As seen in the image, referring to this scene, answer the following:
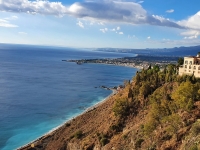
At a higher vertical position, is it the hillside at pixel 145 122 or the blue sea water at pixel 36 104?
the hillside at pixel 145 122

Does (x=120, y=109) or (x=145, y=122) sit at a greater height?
(x=120, y=109)

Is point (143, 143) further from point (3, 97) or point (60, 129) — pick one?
Result: point (3, 97)

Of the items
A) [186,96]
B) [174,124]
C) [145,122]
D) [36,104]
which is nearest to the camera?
[174,124]

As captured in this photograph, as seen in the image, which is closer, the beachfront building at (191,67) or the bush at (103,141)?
the bush at (103,141)

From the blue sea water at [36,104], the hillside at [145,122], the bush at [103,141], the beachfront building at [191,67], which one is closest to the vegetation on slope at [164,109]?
the hillside at [145,122]

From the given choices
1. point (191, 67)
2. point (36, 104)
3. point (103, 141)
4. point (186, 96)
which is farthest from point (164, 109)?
point (36, 104)

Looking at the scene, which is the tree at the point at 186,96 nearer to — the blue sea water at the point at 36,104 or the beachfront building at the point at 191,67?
the beachfront building at the point at 191,67

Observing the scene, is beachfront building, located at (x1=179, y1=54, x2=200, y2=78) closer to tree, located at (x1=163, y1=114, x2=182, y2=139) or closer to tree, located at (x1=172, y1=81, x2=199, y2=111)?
tree, located at (x1=172, y1=81, x2=199, y2=111)

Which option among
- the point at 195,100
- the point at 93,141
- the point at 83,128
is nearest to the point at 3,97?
the point at 83,128

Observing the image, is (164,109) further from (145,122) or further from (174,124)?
(174,124)
